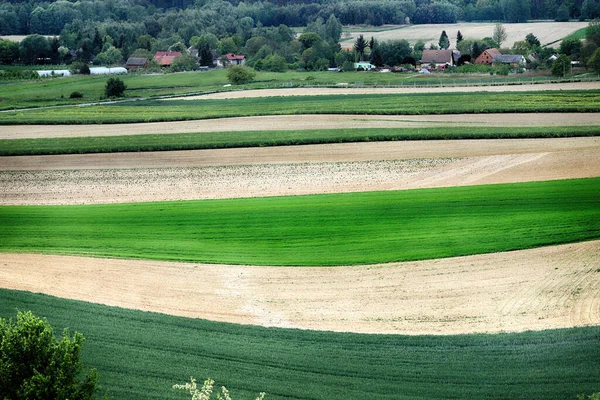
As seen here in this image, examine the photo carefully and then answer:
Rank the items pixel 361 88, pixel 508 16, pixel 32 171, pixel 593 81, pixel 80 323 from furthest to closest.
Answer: pixel 508 16
pixel 361 88
pixel 593 81
pixel 32 171
pixel 80 323

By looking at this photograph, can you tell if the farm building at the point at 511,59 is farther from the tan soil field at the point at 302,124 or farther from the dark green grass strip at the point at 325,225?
the dark green grass strip at the point at 325,225

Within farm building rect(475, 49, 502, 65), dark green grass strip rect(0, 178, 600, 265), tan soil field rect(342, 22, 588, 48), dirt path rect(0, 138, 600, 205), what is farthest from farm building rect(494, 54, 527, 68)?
dark green grass strip rect(0, 178, 600, 265)

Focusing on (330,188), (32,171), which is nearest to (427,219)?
(330,188)

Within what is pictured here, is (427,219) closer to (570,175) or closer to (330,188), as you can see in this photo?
(330,188)

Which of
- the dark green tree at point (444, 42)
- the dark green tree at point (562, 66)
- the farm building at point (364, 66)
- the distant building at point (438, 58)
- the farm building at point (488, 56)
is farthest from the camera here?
the dark green tree at point (444, 42)

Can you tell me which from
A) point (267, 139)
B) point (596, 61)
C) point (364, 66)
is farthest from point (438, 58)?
point (267, 139)

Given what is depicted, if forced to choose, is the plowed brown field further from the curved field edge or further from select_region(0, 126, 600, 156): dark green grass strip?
the curved field edge

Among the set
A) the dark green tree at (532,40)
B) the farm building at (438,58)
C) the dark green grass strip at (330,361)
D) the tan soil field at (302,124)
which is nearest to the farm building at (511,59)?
the dark green tree at (532,40)
